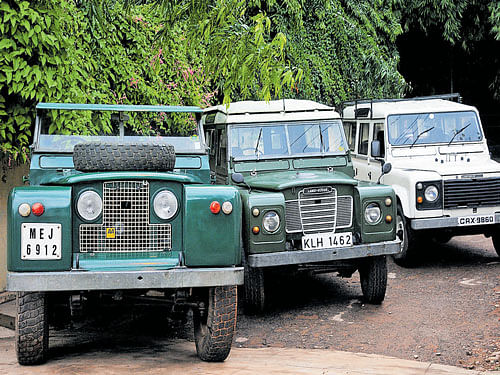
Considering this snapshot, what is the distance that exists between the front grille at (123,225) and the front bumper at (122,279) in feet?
0.82

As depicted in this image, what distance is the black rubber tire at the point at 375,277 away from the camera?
24.1 feet

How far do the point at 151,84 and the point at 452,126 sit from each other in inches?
170

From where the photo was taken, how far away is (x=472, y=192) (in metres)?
9.01

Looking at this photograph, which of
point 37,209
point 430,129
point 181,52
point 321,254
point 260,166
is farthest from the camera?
point 181,52

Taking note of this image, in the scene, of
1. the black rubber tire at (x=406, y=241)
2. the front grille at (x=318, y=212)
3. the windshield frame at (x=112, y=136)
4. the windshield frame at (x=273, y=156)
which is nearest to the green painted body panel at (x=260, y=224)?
the front grille at (x=318, y=212)

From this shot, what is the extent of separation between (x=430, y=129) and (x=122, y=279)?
6294 mm

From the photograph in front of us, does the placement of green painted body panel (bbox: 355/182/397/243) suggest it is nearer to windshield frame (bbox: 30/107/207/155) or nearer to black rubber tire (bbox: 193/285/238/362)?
windshield frame (bbox: 30/107/207/155)

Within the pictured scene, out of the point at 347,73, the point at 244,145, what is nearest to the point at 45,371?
the point at 244,145

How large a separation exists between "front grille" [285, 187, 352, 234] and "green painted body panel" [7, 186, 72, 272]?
8.82ft

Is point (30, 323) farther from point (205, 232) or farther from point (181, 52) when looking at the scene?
point (181, 52)

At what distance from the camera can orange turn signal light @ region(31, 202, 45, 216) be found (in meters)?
4.82

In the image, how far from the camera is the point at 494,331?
6.49 m

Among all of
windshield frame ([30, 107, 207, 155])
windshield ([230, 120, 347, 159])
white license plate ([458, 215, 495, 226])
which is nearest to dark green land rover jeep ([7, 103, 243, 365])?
windshield frame ([30, 107, 207, 155])

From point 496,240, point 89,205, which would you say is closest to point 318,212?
point 89,205
